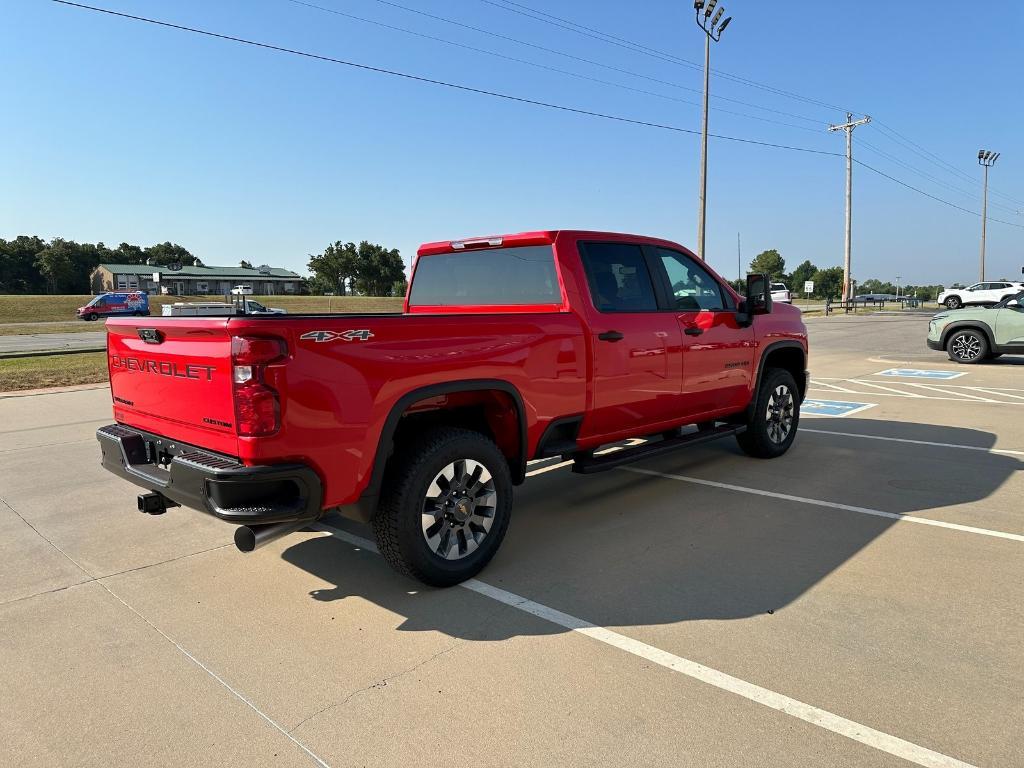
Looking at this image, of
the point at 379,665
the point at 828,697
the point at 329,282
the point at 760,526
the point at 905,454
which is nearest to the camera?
the point at 828,697

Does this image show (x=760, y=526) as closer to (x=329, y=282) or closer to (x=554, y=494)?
(x=554, y=494)

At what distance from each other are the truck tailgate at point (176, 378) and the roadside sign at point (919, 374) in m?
13.5

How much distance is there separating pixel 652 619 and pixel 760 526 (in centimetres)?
171

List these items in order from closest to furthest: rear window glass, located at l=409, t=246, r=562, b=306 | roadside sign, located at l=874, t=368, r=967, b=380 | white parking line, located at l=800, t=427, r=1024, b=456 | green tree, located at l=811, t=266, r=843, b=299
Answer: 1. rear window glass, located at l=409, t=246, r=562, b=306
2. white parking line, located at l=800, t=427, r=1024, b=456
3. roadside sign, located at l=874, t=368, r=967, b=380
4. green tree, located at l=811, t=266, r=843, b=299

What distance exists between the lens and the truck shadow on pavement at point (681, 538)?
12.1ft

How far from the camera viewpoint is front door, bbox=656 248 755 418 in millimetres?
5516

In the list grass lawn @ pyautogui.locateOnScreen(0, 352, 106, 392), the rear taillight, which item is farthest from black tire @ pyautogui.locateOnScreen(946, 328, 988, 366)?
grass lawn @ pyautogui.locateOnScreen(0, 352, 106, 392)

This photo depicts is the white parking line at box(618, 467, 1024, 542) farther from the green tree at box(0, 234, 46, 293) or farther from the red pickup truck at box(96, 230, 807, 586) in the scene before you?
the green tree at box(0, 234, 46, 293)

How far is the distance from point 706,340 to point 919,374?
10538 mm

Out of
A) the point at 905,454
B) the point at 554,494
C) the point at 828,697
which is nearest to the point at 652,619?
the point at 828,697

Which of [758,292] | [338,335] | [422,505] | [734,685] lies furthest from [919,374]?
[338,335]

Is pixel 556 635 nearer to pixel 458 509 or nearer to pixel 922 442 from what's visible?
pixel 458 509

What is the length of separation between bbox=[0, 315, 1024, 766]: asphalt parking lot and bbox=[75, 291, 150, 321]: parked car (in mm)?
Answer: 38873

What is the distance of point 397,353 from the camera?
11.4 feet
